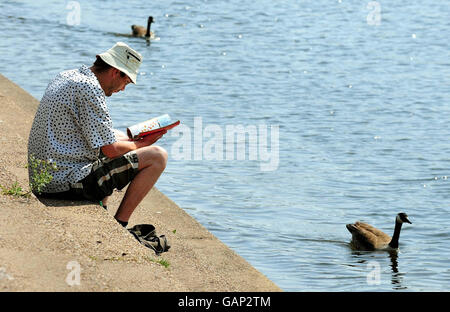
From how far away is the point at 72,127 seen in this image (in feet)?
20.6

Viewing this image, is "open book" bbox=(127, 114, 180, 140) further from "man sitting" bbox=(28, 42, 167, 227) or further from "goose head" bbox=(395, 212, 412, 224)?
"goose head" bbox=(395, 212, 412, 224)

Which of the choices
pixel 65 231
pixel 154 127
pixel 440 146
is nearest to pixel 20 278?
pixel 65 231

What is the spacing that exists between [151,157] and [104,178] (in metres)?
0.41

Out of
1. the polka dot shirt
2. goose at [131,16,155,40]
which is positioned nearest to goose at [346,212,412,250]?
the polka dot shirt

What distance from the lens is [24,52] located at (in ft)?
66.2

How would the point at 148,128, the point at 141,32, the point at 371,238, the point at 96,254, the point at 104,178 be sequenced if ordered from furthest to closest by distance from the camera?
the point at 141,32 → the point at 371,238 → the point at 148,128 → the point at 104,178 → the point at 96,254

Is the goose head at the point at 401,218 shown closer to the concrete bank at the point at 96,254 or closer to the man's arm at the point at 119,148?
the concrete bank at the point at 96,254

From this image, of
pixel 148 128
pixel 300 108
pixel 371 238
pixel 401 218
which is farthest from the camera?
pixel 300 108

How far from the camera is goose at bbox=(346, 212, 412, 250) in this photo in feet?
28.9

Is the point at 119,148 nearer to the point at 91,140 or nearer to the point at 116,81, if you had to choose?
the point at 91,140

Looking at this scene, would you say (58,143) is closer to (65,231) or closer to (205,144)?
(65,231)

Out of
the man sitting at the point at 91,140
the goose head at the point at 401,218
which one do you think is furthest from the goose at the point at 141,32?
the man sitting at the point at 91,140

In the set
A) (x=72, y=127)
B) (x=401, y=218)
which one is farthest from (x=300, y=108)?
(x=72, y=127)

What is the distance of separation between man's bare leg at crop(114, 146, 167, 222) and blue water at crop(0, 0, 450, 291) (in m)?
1.71
